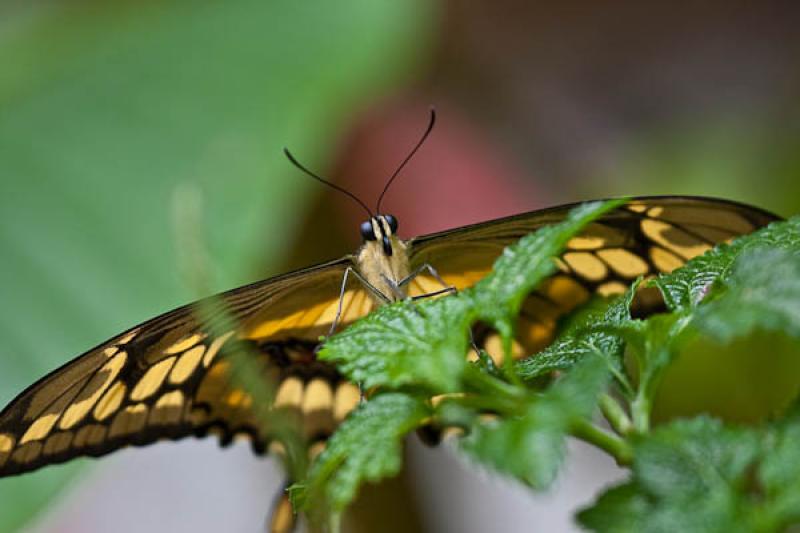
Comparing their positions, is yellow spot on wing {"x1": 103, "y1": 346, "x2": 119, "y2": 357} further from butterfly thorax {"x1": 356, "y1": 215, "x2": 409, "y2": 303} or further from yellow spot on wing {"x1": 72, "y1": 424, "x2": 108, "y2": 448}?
butterfly thorax {"x1": 356, "y1": 215, "x2": 409, "y2": 303}

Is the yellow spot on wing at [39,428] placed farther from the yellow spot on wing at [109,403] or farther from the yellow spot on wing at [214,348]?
the yellow spot on wing at [214,348]

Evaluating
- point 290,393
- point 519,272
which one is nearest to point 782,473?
point 519,272

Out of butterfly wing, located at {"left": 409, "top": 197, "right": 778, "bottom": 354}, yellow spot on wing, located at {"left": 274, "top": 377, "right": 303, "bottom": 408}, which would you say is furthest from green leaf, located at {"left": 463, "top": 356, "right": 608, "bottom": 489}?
yellow spot on wing, located at {"left": 274, "top": 377, "right": 303, "bottom": 408}

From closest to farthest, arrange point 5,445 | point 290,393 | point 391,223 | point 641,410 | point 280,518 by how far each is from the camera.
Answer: point 641,410
point 5,445
point 280,518
point 391,223
point 290,393

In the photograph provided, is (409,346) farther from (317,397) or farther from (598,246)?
(317,397)

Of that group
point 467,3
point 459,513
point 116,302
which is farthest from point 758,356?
point 467,3
